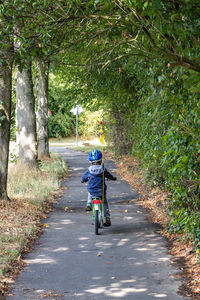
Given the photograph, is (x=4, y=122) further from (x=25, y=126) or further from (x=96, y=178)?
(x=25, y=126)

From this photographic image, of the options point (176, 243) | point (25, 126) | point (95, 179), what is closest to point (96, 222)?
point (95, 179)

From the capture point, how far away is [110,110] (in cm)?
2545

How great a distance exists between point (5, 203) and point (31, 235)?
245 centimetres

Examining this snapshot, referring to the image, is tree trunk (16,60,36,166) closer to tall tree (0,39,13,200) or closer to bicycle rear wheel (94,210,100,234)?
tall tree (0,39,13,200)

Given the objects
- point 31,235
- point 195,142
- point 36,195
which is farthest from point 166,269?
point 36,195

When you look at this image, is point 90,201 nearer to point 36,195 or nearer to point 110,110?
point 36,195

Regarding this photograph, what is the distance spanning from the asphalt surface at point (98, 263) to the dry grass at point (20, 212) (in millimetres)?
225

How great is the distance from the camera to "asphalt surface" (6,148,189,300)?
569 centimetres

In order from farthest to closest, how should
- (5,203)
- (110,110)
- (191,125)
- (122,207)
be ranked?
(110,110)
(122,207)
(5,203)
(191,125)

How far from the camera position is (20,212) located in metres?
10.3

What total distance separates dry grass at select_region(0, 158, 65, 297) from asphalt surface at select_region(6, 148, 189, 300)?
23 centimetres

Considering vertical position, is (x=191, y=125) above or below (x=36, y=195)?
above

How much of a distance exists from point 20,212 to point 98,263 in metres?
3.73

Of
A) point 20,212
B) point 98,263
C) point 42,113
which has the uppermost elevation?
point 42,113
